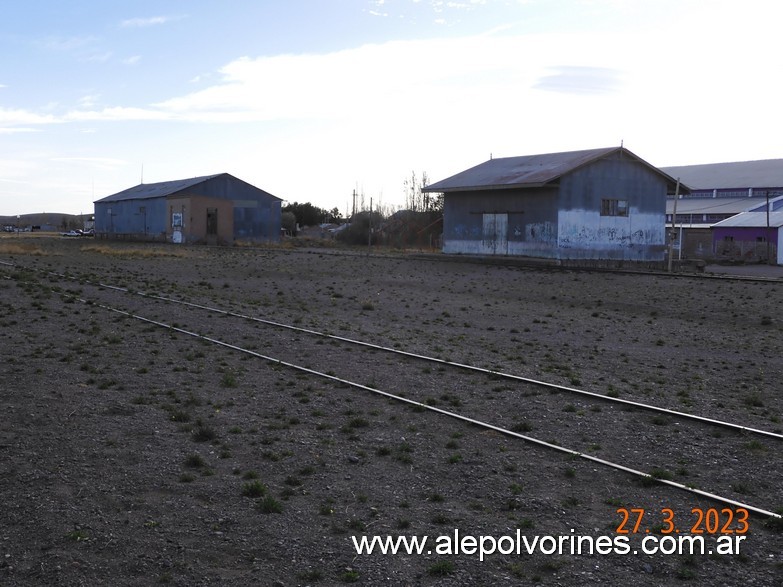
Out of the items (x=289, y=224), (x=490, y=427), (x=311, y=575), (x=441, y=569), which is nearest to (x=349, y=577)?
(x=311, y=575)

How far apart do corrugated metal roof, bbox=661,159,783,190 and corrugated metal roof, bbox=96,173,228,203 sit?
156ft

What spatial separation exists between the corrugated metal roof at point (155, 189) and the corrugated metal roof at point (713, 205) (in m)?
40.3

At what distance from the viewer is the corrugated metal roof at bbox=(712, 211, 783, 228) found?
50625 millimetres

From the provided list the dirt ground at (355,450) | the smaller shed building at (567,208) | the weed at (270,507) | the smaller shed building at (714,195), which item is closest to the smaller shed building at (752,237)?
the smaller shed building at (714,195)

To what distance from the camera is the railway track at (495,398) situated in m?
8.11

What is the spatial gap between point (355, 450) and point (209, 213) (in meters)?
58.1

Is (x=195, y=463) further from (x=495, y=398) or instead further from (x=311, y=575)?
(x=495, y=398)

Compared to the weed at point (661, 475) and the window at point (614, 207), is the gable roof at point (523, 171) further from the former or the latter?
the weed at point (661, 475)

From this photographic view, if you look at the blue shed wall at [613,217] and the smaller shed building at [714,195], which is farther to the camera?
the smaller shed building at [714,195]

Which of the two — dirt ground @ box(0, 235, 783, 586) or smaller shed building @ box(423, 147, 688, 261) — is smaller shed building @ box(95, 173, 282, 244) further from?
dirt ground @ box(0, 235, 783, 586)

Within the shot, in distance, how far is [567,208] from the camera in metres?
38.6

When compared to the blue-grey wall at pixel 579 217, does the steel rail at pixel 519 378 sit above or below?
below

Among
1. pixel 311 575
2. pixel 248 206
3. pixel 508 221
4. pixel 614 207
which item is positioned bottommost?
pixel 311 575

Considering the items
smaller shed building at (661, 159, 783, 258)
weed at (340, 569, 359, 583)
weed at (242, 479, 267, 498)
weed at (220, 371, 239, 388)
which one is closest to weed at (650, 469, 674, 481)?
weed at (340, 569, 359, 583)
